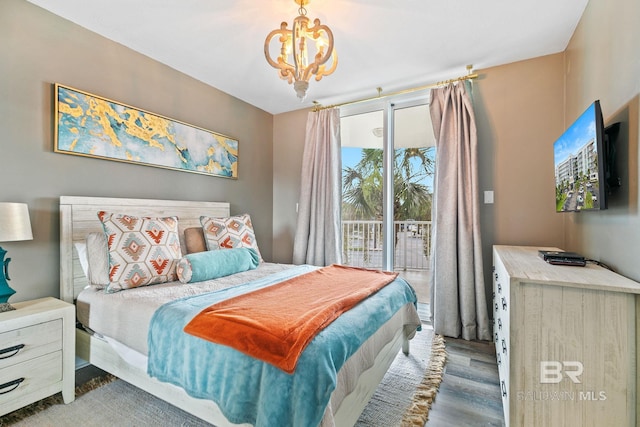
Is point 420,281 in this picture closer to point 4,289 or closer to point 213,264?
point 213,264

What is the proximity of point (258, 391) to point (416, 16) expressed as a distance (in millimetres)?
2458

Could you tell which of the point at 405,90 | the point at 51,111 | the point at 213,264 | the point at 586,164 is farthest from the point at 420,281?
the point at 51,111

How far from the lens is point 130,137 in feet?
7.85

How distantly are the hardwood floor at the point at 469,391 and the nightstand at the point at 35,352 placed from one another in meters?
2.12

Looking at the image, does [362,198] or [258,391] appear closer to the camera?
[258,391]

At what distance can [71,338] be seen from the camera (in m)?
1.70

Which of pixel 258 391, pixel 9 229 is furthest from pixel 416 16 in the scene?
pixel 9 229

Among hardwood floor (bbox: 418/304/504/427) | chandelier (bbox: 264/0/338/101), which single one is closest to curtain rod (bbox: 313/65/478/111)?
chandelier (bbox: 264/0/338/101)

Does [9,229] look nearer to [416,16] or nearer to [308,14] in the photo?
[308,14]

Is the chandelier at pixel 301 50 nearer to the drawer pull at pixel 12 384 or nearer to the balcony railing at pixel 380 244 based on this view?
the balcony railing at pixel 380 244

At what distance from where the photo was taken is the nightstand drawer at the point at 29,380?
1.46 m

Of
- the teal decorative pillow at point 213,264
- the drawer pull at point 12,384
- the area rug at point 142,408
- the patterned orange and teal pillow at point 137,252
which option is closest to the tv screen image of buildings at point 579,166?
the area rug at point 142,408

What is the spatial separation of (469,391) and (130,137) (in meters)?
3.17
